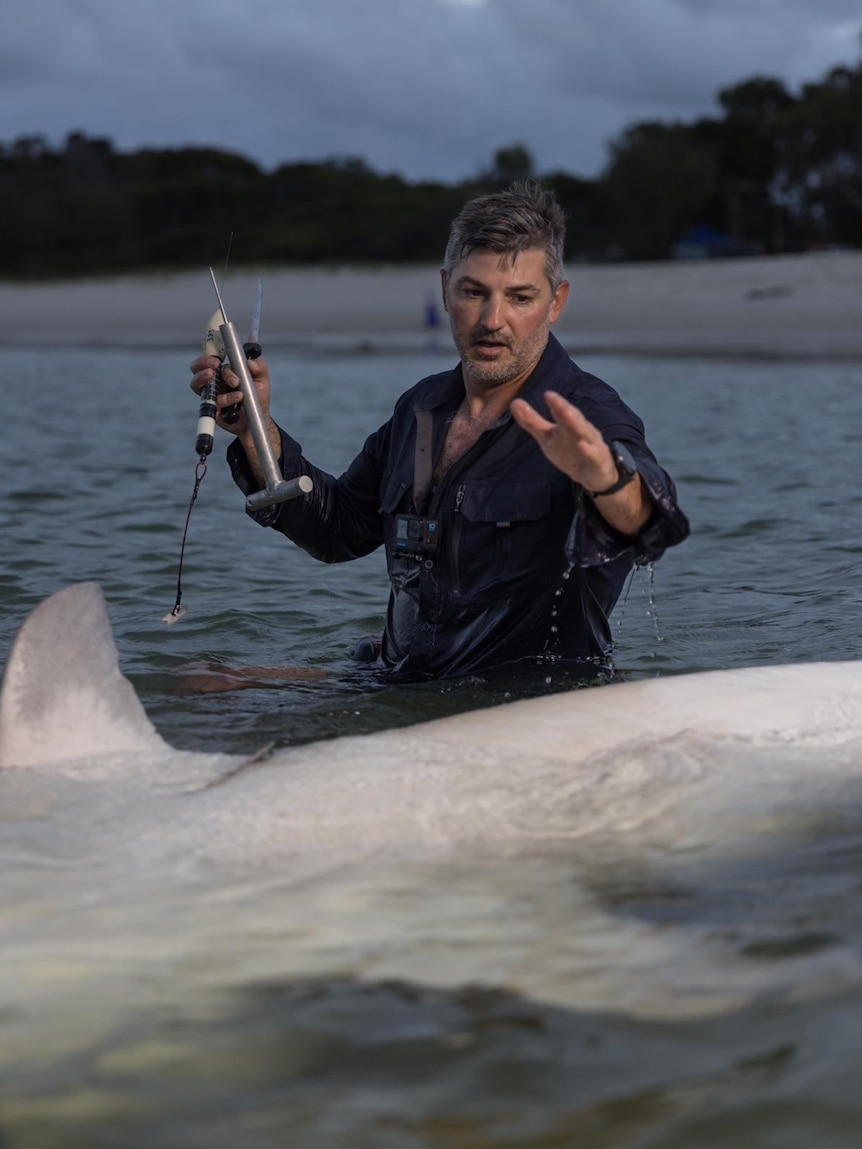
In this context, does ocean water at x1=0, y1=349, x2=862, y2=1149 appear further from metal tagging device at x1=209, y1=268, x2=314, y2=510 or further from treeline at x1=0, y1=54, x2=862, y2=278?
treeline at x1=0, y1=54, x2=862, y2=278

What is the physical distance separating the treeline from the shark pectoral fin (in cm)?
3861

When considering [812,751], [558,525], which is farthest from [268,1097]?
[558,525]

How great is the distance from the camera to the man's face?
4.85 meters

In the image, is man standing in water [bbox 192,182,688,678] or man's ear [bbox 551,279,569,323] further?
man's ear [bbox 551,279,569,323]

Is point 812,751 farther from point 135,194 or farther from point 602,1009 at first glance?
point 135,194

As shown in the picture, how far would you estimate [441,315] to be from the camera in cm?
3456

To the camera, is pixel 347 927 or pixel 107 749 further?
pixel 107 749

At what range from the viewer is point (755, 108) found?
179 feet

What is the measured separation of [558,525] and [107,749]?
6.00ft

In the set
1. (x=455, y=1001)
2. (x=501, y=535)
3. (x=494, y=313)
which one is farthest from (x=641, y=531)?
(x=455, y=1001)

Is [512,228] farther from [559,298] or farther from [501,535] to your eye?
[501,535]

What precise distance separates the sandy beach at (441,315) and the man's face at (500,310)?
1926 cm

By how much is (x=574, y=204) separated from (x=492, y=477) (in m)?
47.5

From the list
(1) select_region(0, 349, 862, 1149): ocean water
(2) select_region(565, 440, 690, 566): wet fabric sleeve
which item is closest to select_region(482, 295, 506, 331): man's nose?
(2) select_region(565, 440, 690, 566): wet fabric sleeve
